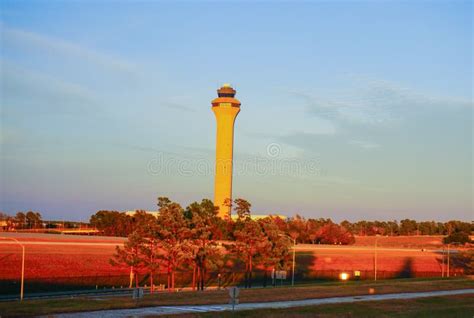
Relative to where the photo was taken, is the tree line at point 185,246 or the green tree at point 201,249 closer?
the tree line at point 185,246

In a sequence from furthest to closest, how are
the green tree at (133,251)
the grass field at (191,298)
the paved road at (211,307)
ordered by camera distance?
the green tree at (133,251), the grass field at (191,298), the paved road at (211,307)

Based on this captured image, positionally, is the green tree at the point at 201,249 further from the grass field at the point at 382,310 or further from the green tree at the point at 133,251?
the grass field at the point at 382,310

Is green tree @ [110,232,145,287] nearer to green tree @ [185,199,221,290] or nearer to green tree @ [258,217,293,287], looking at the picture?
green tree @ [185,199,221,290]

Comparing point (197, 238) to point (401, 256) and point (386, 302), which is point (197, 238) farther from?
point (401, 256)

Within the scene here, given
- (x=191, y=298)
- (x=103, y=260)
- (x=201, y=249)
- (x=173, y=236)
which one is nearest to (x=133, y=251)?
(x=173, y=236)

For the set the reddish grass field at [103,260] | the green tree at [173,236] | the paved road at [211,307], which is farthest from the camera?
the reddish grass field at [103,260]

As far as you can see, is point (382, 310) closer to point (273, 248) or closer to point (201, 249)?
point (201, 249)

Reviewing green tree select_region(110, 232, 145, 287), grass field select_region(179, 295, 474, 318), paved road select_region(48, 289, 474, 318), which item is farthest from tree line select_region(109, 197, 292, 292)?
grass field select_region(179, 295, 474, 318)

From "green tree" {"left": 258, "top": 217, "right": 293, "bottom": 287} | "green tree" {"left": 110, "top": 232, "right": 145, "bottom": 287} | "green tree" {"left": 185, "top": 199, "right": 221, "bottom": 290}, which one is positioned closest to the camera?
"green tree" {"left": 110, "top": 232, "right": 145, "bottom": 287}

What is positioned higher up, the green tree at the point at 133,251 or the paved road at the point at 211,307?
the green tree at the point at 133,251

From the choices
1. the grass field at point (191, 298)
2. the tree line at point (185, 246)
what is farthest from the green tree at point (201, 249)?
the grass field at point (191, 298)

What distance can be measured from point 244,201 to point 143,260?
68.8ft

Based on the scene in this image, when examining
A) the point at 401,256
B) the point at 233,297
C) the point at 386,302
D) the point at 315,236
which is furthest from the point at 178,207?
the point at 315,236

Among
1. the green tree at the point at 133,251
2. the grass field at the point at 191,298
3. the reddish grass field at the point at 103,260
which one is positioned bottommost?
the reddish grass field at the point at 103,260
